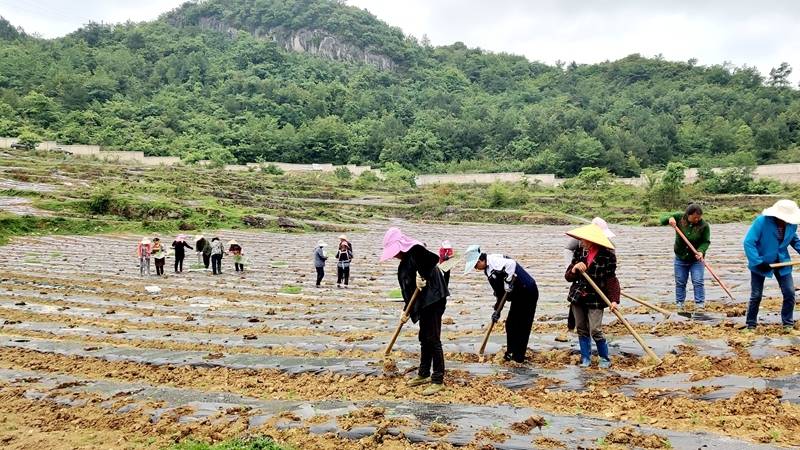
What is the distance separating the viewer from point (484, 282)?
69.2ft

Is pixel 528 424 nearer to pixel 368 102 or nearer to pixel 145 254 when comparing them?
pixel 145 254

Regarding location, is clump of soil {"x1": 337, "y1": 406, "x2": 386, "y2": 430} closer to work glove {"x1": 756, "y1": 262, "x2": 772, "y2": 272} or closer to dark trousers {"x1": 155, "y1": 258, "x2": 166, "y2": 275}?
work glove {"x1": 756, "y1": 262, "x2": 772, "y2": 272}

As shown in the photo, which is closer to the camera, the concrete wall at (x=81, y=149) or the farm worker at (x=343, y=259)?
the farm worker at (x=343, y=259)

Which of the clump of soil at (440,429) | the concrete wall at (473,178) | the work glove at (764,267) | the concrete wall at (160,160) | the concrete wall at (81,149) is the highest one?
the concrete wall at (81,149)

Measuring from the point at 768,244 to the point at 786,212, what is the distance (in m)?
0.53

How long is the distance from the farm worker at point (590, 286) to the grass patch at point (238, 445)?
4.35 m

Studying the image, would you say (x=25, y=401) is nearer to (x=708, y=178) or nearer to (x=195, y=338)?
(x=195, y=338)

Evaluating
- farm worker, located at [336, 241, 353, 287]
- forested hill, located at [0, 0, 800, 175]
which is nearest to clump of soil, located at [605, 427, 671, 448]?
farm worker, located at [336, 241, 353, 287]

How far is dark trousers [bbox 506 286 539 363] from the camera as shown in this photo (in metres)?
8.91

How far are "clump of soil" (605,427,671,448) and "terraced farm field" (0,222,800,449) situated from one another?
0.02 metres

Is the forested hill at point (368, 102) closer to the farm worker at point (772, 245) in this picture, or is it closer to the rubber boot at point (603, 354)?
the farm worker at point (772, 245)

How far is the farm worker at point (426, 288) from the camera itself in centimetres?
816

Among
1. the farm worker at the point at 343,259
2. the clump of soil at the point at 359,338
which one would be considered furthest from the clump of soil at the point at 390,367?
the farm worker at the point at 343,259

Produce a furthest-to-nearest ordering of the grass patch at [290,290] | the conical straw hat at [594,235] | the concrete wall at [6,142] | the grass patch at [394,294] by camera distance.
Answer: the concrete wall at [6,142], the grass patch at [290,290], the grass patch at [394,294], the conical straw hat at [594,235]
